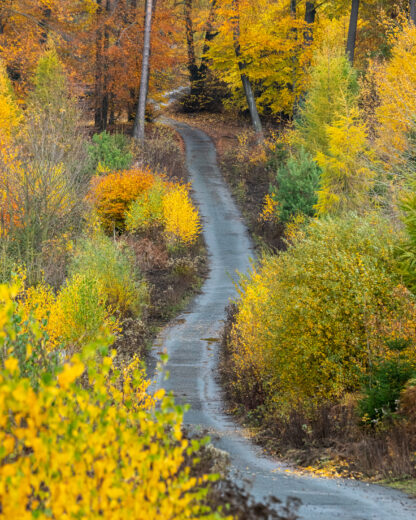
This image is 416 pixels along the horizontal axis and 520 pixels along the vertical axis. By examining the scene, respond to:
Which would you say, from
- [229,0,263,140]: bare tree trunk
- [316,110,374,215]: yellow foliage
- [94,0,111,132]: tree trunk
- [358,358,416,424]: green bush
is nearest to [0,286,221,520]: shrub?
[358,358,416,424]: green bush

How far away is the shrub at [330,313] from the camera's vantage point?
10.7 m

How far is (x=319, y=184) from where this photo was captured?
976 inches

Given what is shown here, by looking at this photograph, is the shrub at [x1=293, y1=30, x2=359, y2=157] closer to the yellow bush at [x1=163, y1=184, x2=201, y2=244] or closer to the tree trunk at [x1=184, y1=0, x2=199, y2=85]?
the yellow bush at [x1=163, y1=184, x2=201, y2=244]

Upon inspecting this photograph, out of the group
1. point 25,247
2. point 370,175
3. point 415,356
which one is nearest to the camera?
point 415,356

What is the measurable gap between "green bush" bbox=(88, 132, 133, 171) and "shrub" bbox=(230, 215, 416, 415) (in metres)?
16.3

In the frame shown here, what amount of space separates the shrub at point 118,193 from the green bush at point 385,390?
15.8 m

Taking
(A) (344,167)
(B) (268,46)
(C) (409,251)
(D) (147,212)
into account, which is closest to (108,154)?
(D) (147,212)

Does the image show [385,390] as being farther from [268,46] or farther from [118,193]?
[268,46]

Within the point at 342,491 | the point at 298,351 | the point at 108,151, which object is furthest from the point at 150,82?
the point at 342,491

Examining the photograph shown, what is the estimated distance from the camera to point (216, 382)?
14.4 meters

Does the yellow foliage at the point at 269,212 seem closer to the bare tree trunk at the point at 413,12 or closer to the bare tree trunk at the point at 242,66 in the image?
the bare tree trunk at the point at 242,66

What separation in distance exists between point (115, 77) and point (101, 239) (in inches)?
757

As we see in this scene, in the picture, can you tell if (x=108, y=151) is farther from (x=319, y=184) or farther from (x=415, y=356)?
(x=415, y=356)

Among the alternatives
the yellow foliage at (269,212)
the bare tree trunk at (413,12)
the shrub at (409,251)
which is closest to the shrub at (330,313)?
the shrub at (409,251)
